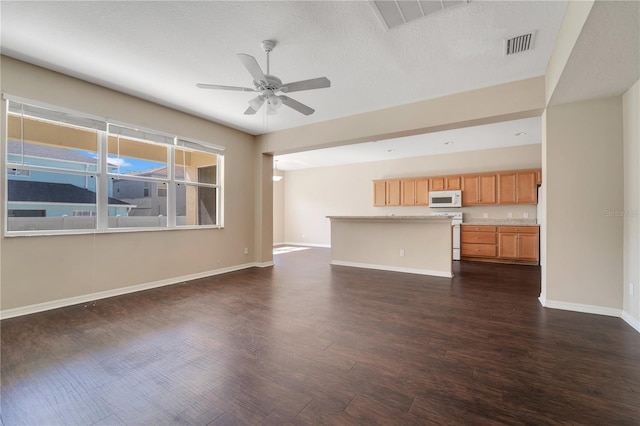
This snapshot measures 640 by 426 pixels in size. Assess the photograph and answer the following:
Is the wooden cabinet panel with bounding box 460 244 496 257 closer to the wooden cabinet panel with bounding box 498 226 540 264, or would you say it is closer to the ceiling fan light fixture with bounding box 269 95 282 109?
the wooden cabinet panel with bounding box 498 226 540 264

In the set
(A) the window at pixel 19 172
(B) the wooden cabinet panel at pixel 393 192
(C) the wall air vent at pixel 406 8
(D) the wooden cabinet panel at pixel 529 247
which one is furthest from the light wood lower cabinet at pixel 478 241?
(A) the window at pixel 19 172

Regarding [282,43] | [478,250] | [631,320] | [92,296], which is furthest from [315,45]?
[478,250]

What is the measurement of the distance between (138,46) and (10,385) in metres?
3.07

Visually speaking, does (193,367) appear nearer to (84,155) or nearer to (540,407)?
(540,407)

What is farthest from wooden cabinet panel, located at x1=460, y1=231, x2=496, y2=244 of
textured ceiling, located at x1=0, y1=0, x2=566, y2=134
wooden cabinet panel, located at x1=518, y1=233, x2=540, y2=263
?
textured ceiling, located at x1=0, y1=0, x2=566, y2=134

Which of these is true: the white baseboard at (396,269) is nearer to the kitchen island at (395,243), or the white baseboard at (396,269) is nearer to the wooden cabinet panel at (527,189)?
the kitchen island at (395,243)

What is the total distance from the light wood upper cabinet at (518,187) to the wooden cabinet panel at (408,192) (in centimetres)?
202

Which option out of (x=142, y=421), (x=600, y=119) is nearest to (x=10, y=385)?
(x=142, y=421)

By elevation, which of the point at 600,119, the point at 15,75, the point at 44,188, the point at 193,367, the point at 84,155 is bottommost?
the point at 193,367

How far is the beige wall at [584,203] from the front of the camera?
299 cm

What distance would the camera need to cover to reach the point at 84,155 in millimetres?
3559

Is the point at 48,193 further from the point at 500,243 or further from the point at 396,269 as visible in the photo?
the point at 500,243

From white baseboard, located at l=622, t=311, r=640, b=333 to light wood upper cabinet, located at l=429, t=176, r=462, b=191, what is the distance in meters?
4.38

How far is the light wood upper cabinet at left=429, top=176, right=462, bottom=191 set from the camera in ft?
22.6
